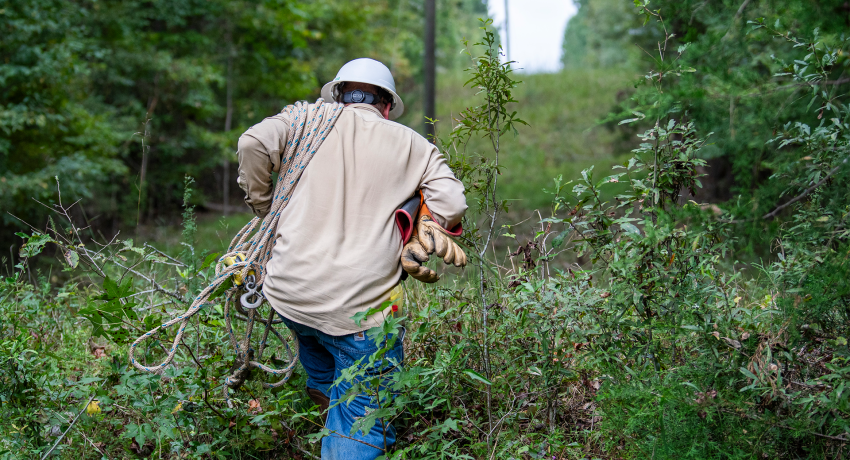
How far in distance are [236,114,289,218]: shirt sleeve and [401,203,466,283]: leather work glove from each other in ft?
2.51

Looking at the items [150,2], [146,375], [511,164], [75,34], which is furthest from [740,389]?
[511,164]

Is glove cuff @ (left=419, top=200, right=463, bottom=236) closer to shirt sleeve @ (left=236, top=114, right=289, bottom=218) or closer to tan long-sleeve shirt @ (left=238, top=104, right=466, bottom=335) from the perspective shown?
tan long-sleeve shirt @ (left=238, top=104, right=466, bottom=335)

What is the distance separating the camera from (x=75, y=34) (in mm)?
9062

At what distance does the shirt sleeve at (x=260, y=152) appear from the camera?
8.93 feet

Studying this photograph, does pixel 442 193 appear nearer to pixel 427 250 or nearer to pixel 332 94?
pixel 427 250

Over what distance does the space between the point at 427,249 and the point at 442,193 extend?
27 centimetres

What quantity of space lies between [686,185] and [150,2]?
12.8 m

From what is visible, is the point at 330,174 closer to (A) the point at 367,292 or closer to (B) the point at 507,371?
(A) the point at 367,292

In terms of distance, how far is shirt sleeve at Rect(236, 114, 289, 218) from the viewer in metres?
2.72

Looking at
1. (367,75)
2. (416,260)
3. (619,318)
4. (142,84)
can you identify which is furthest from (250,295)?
(142,84)

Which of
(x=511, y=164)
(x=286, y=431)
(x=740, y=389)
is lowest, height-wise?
(x=511, y=164)

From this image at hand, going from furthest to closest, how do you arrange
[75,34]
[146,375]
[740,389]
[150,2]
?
[150,2] < [75,34] < [146,375] < [740,389]

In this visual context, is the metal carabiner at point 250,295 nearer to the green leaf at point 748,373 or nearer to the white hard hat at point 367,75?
the white hard hat at point 367,75

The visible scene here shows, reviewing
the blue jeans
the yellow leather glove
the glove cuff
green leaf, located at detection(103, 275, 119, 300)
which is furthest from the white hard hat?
green leaf, located at detection(103, 275, 119, 300)
